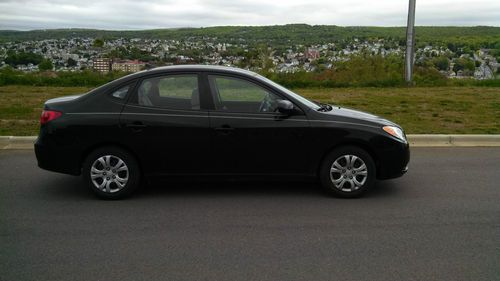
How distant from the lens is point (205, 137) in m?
6.04

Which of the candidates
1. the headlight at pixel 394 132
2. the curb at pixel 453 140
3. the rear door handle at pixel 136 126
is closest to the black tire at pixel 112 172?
the rear door handle at pixel 136 126

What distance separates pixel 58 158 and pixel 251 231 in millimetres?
2564

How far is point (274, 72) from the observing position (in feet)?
61.1

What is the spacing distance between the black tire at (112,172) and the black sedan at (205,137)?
0.01 m

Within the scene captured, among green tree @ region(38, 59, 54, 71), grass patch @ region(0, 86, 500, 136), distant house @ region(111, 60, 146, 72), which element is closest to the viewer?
grass patch @ region(0, 86, 500, 136)

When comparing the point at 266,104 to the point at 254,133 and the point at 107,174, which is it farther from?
the point at 107,174

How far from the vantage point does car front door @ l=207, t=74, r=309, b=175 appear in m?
6.05

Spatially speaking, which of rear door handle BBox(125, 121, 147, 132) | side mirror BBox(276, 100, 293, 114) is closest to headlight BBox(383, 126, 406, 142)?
side mirror BBox(276, 100, 293, 114)

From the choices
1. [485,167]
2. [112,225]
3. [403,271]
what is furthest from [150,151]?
[485,167]

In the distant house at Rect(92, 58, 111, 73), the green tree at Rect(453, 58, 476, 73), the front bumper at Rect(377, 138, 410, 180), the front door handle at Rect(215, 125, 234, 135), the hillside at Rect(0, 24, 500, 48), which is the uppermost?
the hillside at Rect(0, 24, 500, 48)

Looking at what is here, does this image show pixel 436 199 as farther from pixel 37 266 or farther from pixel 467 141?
pixel 37 266

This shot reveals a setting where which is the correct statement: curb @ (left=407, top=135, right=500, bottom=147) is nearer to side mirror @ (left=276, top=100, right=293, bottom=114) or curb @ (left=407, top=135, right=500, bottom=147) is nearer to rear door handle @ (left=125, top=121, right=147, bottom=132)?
side mirror @ (left=276, top=100, right=293, bottom=114)

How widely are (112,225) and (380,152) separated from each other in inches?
123

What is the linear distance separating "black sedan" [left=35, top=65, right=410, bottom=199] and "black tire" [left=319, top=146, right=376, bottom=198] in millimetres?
12
